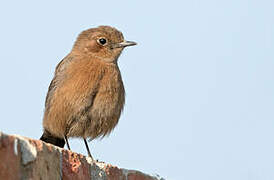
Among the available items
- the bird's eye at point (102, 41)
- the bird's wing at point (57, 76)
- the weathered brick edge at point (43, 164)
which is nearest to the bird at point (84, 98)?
the bird's wing at point (57, 76)

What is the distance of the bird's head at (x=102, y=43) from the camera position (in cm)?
659

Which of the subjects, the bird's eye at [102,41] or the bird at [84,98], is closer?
the bird at [84,98]

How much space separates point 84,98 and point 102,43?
1223mm

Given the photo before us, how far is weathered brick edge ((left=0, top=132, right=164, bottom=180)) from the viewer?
106 inches

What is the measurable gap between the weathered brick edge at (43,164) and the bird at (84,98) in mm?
1947

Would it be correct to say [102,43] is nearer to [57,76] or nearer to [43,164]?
[57,76]

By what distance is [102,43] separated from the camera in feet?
22.1

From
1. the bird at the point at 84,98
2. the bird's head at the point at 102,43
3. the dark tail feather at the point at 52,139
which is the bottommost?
the dark tail feather at the point at 52,139

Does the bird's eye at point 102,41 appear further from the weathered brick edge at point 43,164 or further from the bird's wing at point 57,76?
the weathered brick edge at point 43,164

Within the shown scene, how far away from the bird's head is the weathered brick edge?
289 cm

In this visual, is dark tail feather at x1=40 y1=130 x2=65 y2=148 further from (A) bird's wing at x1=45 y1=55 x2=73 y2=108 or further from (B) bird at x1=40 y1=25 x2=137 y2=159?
(A) bird's wing at x1=45 y1=55 x2=73 y2=108

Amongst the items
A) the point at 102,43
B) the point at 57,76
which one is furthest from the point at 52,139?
the point at 102,43

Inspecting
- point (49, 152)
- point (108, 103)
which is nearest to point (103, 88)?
point (108, 103)

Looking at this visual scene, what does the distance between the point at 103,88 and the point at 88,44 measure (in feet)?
3.55
